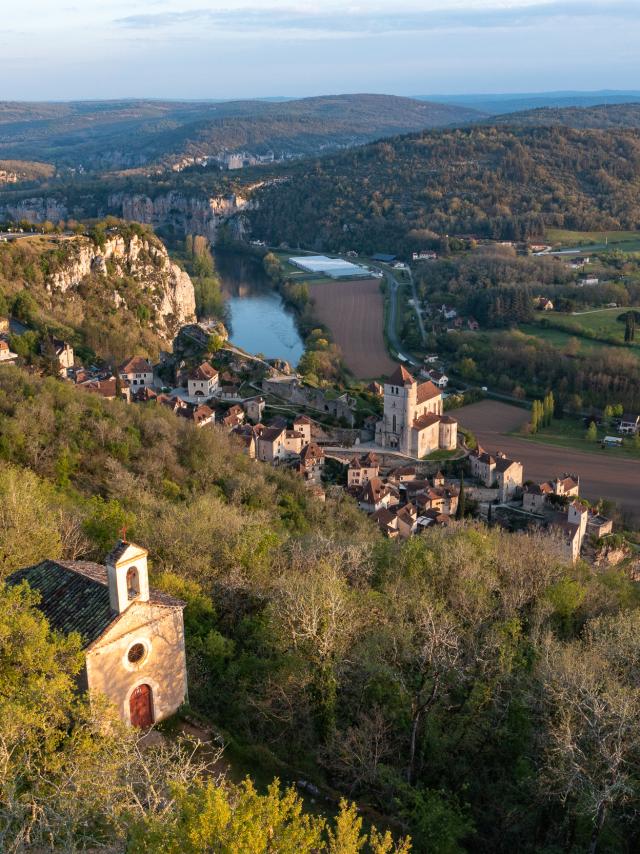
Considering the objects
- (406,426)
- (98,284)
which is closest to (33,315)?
(98,284)

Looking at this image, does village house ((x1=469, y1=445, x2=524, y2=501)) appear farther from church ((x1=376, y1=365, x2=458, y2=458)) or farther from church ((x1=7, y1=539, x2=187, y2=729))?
church ((x1=7, y1=539, x2=187, y2=729))

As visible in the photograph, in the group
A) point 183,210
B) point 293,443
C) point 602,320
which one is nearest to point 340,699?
point 293,443

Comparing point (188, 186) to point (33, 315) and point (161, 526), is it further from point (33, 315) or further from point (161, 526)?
point (161, 526)

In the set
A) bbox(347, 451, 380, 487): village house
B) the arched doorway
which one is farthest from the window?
bbox(347, 451, 380, 487): village house

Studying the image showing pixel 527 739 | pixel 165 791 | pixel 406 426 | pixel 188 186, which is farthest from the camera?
pixel 188 186

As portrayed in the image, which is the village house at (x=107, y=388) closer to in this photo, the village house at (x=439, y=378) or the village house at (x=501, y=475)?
the village house at (x=501, y=475)

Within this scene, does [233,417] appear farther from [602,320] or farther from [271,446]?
[602,320]
